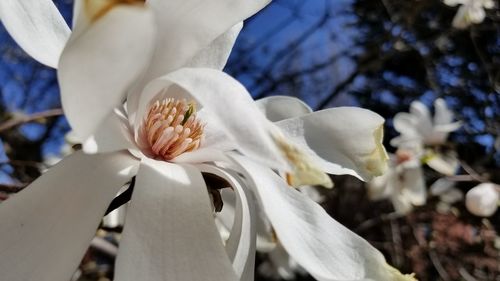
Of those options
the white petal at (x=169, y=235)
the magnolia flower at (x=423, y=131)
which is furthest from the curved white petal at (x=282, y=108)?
the magnolia flower at (x=423, y=131)

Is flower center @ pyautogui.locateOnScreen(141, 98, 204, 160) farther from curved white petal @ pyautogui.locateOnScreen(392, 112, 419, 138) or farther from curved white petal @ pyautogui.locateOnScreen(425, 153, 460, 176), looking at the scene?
curved white petal @ pyautogui.locateOnScreen(392, 112, 419, 138)

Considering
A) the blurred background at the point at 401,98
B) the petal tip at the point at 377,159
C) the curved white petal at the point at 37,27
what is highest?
the curved white petal at the point at 37,27

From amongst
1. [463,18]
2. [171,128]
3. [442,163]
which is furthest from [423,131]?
[171,128]

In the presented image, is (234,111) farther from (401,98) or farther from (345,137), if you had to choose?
(401,98)

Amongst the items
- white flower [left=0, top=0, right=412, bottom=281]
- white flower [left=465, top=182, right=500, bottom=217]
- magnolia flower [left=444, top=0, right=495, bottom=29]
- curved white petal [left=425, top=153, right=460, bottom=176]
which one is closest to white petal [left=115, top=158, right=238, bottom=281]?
white flower [left=0, top=0, right=412, bottom=281]

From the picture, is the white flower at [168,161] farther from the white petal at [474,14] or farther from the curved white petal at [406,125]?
the white petal at [474,14]

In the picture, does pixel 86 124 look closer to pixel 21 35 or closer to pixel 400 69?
pixel 21 35
